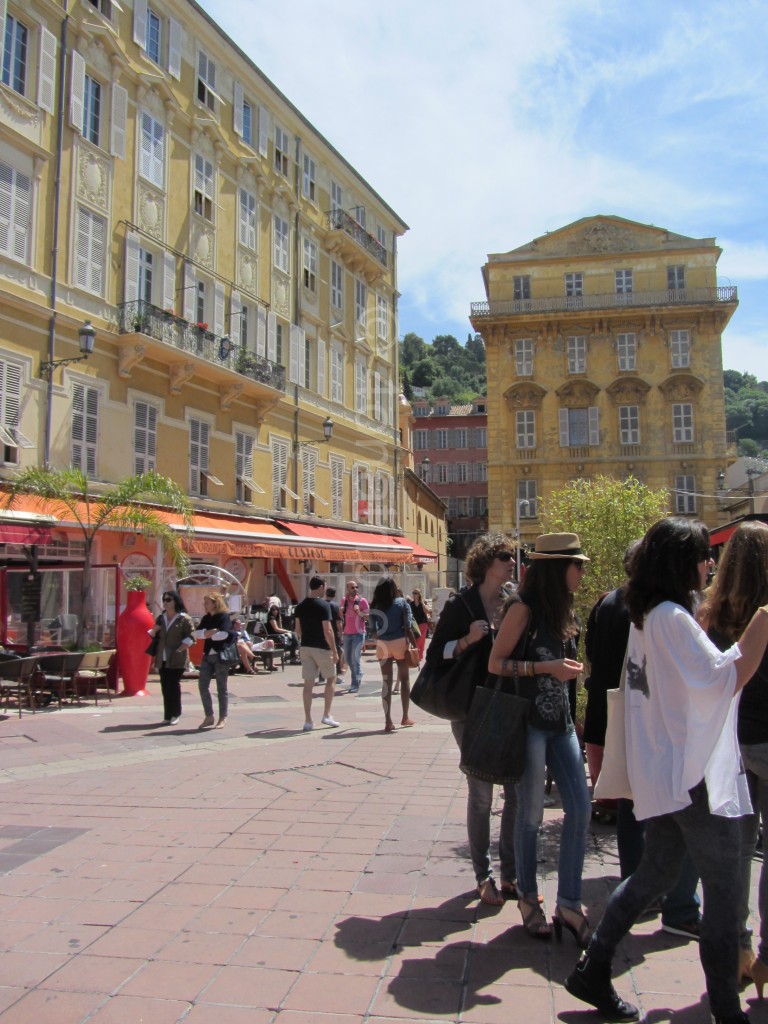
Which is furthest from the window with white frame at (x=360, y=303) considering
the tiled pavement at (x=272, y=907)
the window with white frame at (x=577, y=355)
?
the tiled pavement at (x=272, y=907)

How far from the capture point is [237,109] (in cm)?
2414

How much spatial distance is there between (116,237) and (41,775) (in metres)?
15.1

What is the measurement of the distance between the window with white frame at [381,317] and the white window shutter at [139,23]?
45.4ft

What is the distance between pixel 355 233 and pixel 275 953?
28810mm

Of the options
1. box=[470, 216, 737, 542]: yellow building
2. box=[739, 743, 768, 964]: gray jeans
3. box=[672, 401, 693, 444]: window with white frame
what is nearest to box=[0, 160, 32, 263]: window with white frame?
box=[739, 743, 768, 964]: gray jeans

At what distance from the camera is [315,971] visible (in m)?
3.29

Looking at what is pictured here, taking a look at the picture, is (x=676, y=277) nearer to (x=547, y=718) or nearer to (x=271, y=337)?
(x=271, y=337)

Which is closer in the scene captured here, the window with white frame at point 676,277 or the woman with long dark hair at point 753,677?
the woman with long dark hair at point 753,677

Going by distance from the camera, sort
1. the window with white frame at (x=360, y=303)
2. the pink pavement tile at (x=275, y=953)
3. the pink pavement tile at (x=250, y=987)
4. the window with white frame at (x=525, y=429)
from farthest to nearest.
Result: the window with white frame at (x=525, y=429)
the window with white frame at (x=360, y=303)
the pink pavement tile at (x=275, y=953)
the pink pavement tile at (x=250, y=987)

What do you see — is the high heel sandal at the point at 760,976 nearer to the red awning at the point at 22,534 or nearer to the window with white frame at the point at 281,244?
the red awning at the point at 22,534

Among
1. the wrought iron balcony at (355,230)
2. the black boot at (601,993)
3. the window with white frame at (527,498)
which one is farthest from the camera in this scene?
the window with white frame at (527,498)

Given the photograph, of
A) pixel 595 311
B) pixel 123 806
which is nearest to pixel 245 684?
pixel 123 806

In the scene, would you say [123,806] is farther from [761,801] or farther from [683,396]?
[683,396]

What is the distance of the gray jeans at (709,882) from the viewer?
2.73 meters
